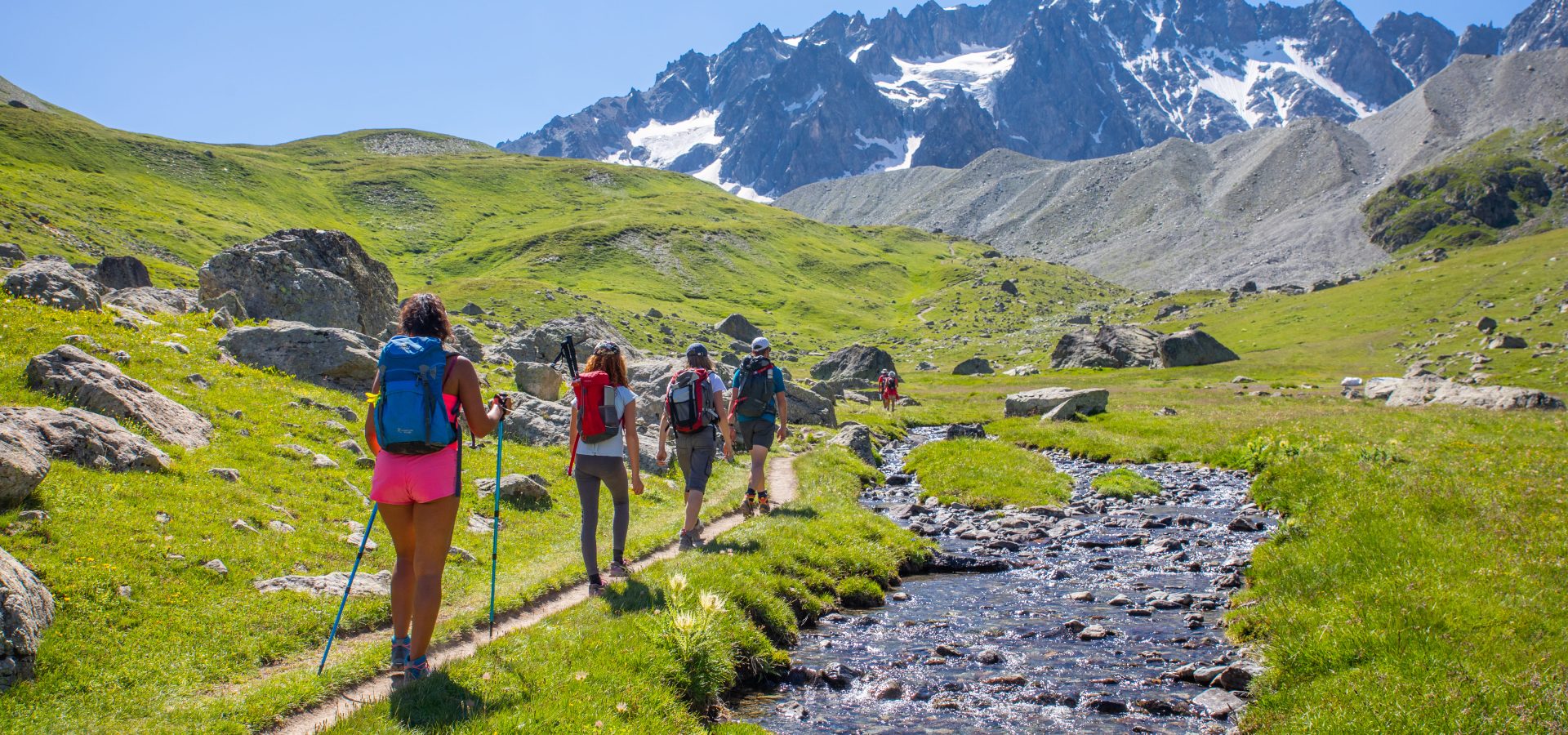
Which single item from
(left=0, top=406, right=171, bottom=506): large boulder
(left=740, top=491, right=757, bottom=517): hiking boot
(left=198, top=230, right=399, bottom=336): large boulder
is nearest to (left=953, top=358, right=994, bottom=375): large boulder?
(left=198, top=230, right=399, bottom=336): large boulder

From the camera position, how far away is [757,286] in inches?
6565

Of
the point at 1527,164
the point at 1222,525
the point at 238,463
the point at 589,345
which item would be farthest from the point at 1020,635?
the point at 1527,164

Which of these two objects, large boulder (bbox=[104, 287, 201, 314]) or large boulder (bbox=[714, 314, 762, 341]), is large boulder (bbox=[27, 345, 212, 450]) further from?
A: large boulder (bbox=[714, 314, 762, 341])

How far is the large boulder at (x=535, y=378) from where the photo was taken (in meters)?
31.6

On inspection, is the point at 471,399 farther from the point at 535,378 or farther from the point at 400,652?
the point at 535,378

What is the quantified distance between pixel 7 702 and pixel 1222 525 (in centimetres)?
2182

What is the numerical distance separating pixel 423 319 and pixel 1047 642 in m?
10.4

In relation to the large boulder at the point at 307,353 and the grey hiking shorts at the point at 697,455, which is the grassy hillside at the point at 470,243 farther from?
the grey hiking shorts at the point at 697,455

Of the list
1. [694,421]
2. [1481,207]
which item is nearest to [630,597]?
[694,421]

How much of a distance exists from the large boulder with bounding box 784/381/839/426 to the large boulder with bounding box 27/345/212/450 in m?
31.2

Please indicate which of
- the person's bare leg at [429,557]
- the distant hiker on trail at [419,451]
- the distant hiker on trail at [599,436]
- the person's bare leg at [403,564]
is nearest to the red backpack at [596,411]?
the distant hiker on trail at [599,436]

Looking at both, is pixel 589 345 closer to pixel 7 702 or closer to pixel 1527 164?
pixel 7 702

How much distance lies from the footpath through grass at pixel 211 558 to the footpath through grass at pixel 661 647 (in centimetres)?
142

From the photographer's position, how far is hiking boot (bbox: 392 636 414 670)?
848cm
